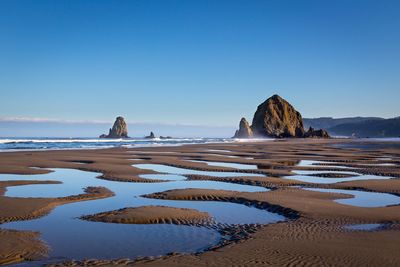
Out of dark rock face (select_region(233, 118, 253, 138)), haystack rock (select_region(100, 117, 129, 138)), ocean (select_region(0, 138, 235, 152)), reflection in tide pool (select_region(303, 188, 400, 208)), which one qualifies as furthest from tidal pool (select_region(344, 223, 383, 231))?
haystack rock (select_region(100, 117, 129, 138))

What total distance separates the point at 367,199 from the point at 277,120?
148 m

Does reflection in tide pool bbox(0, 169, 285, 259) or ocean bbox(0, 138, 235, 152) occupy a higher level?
ocean bbox(0, 138, 235, 152)

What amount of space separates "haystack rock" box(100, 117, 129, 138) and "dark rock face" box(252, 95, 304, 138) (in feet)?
→ 193

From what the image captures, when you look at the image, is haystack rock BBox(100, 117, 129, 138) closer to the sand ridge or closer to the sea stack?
the sea stack

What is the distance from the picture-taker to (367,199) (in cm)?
1459

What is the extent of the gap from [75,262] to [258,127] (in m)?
160

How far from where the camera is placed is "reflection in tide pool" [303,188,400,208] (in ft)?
44.4

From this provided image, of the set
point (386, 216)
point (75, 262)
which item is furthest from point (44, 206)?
point (386, 216)

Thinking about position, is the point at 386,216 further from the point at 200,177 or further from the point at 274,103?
the point at 274,103

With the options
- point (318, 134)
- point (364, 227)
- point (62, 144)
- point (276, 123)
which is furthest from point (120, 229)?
point (318, 134)

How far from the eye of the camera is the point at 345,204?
1330cm

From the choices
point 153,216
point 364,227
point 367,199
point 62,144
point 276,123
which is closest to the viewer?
point 364,227

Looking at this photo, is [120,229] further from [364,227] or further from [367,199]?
[367,199]

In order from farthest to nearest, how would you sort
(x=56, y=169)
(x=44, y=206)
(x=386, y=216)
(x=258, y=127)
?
(x=258, y=127)
(x=56, y=169)
(x=44, y=206)
(x=386, y=216)
